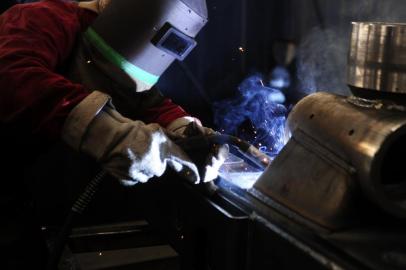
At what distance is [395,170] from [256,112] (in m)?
1.21

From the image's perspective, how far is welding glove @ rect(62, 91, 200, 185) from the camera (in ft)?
3.85

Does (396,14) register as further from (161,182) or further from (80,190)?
(80,190)

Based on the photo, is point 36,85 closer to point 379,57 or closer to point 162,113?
point 162,113

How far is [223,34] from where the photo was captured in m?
2.43

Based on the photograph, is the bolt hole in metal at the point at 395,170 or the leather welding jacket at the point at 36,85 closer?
the bolt hole in metal at the point at 395,170

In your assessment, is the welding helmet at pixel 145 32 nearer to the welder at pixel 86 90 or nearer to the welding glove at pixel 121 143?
the welder at pixel 86 90

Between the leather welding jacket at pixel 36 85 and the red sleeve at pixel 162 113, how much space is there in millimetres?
38

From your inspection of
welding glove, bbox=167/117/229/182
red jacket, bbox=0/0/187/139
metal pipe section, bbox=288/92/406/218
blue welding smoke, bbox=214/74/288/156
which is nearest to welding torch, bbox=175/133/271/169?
welding glove, bbox=167/117/229/182

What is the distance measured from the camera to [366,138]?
914mm

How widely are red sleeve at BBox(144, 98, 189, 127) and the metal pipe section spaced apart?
2.72 feet

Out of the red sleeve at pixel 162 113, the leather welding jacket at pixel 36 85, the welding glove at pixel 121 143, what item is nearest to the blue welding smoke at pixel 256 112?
the red sleeve at pixel 162 113

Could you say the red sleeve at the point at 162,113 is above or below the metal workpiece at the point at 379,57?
below

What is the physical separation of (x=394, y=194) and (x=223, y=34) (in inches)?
63.6

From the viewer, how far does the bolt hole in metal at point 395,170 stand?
3.24 ft
